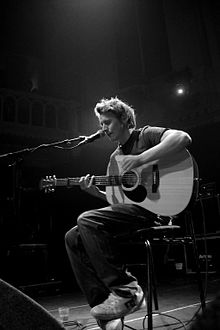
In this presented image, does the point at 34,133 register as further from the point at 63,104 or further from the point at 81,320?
the point at 81,320

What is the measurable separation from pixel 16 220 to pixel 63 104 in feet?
14.8

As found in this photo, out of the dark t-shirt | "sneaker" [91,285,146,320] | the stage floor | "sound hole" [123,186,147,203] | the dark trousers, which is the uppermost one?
the dark t-shirt

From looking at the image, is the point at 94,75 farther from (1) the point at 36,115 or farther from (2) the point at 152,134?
(2) the point at 152,134

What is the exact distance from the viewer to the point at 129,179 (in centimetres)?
221

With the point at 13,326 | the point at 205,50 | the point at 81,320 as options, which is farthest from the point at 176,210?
the point at 205,50

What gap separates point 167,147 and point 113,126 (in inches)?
21.6

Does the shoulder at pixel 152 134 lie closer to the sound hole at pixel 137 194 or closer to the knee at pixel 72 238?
the sound hole at pixel 137 194

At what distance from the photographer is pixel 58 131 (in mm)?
8461

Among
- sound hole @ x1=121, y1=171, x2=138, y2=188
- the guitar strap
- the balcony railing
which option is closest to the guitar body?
sound hole @ x1=121, y1=171, x2=138, y2=188

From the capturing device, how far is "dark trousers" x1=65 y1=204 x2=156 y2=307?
1.88 meters

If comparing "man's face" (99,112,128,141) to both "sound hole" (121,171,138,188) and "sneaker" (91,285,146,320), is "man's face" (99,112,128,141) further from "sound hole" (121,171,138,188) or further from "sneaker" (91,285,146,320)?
"sneaker" (91,285,146,320)

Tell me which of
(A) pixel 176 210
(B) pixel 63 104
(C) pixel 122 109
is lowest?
(A) pixel 176 210

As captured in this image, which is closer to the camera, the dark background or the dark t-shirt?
the dark t-shirt

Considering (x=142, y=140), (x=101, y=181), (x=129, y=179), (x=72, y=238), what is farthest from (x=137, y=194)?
(x=72, y=238)
